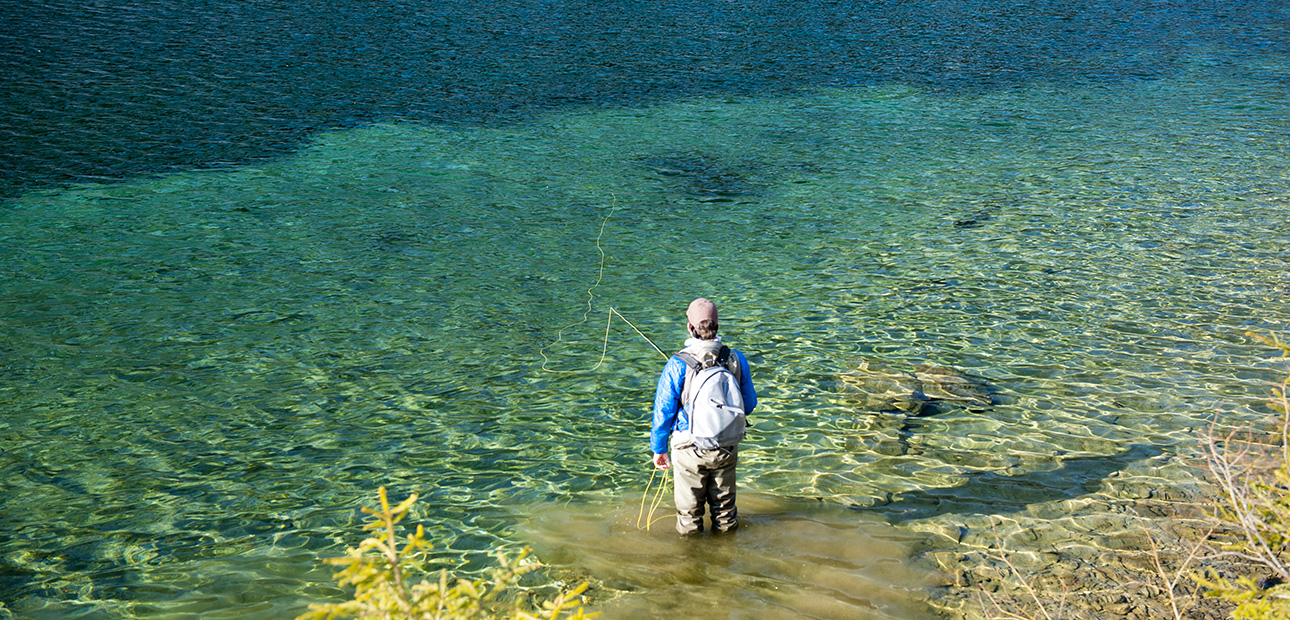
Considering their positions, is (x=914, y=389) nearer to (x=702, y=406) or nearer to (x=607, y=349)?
(x=607, y=349)

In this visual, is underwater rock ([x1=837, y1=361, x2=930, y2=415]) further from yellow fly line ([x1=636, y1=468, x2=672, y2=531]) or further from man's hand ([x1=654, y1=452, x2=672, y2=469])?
man's hand ([x1=654, y1=452, x2=672, y2=469])

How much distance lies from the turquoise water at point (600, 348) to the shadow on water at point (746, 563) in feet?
0.09

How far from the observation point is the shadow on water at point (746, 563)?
17.0 ft

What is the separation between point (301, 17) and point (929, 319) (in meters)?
23.5

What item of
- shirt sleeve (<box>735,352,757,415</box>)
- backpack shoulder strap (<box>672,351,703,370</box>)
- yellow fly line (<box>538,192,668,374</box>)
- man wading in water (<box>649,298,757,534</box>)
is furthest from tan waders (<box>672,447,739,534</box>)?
yellow fly line (<box>538,192,668,374</box>)

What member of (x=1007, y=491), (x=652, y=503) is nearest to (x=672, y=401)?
(x=652, y=503)

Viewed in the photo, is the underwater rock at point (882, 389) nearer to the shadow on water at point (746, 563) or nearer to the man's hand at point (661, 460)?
the shadow on water at point (746, 563)

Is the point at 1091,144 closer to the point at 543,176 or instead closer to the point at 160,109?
the point at 543,176

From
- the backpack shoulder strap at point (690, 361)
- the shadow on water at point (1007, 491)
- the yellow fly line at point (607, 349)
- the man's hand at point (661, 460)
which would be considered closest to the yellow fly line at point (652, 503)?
the yellow fly line at point (607, 349)

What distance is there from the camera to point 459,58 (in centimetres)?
2472

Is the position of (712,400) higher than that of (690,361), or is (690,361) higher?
(690,361)

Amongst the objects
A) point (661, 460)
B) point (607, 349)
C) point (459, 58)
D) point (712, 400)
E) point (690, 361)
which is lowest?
point (661, 460)

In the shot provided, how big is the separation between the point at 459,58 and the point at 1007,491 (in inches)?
843

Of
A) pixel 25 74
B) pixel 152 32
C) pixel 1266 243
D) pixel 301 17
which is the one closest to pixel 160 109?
pixel 25 74
